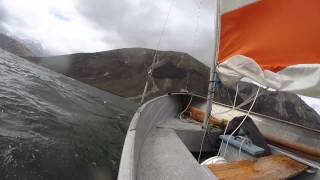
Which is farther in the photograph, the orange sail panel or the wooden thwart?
the orange sail panel

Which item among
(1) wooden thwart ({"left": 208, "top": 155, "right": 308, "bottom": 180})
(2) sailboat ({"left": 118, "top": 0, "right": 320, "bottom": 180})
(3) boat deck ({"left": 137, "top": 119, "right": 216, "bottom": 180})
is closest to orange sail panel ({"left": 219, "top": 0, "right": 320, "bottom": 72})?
(2) sailboat ({"left": 118, "top": 0, "right": 320, "bottom": 180})

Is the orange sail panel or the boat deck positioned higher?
the orange sail panel

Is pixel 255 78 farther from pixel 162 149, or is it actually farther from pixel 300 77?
pixel 162 149

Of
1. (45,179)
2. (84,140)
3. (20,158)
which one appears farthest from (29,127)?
(45,179)

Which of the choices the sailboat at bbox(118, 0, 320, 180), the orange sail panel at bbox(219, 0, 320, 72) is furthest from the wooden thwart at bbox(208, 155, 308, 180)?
the orange sail panel at bbox(219, 0, 320, 72)

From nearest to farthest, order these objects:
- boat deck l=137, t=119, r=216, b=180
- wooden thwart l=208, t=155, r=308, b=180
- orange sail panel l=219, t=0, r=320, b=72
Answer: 1. boat deck l=137, t=119, r=216, b=180
2. wooden thwart l=208, t=155, r=308, b=180
3. orange sail panel l=219, t=0, r=320, b=72

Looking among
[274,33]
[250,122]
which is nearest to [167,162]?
[250,122]

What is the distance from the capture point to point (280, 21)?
3660mm

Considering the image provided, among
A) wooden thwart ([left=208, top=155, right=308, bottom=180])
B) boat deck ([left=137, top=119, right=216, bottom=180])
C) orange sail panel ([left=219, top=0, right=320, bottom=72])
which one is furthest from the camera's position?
orange sail panel ([left=219, top=0, right=320, bottom=72])

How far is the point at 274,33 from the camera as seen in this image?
12.2ft

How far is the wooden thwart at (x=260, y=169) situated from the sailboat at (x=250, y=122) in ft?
0.03

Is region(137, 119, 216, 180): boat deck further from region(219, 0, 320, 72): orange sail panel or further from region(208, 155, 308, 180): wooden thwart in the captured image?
region(219, 0, 320, 72): orange sail panel

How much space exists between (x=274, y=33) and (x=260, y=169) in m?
1.80

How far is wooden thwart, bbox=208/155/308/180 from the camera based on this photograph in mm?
3012
